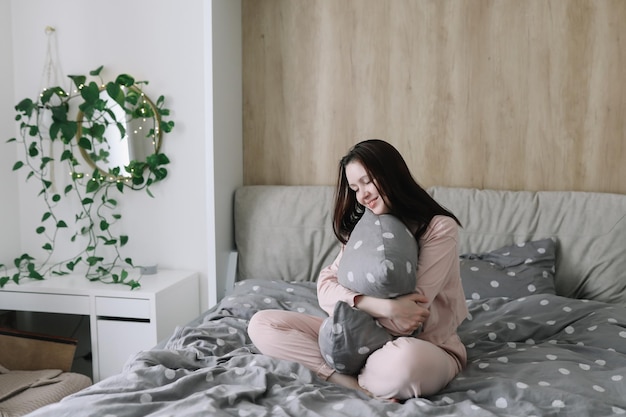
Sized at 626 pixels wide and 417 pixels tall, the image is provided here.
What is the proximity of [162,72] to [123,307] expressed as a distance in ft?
3.61

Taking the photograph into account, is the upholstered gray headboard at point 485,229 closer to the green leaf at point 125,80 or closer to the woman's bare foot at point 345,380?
the green leaf at point 125,80

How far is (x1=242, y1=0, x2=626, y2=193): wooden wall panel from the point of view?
2363mm

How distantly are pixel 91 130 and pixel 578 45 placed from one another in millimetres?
2173

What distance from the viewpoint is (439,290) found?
5.15 ft

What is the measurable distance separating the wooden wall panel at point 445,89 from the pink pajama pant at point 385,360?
115 cm

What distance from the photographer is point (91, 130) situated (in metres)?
2.74

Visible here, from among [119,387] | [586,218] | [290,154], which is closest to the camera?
[119,387]

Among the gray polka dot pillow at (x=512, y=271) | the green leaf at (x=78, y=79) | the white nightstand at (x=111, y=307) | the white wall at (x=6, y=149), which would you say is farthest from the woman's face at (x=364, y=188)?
the white wall at (x=6, y=149)

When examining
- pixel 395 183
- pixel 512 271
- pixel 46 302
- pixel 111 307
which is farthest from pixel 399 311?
pixel 46 302

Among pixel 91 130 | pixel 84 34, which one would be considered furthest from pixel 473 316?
pixel 84 34

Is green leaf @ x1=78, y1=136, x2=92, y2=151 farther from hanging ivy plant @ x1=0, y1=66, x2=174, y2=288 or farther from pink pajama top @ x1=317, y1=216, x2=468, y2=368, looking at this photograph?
pink pajama top @ x1=317, y1=216, x2=468, y2=368

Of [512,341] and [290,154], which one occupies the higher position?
[290,154]

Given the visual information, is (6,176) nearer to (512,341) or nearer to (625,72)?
(512,341)

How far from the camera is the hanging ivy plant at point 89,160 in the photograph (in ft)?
8.83
